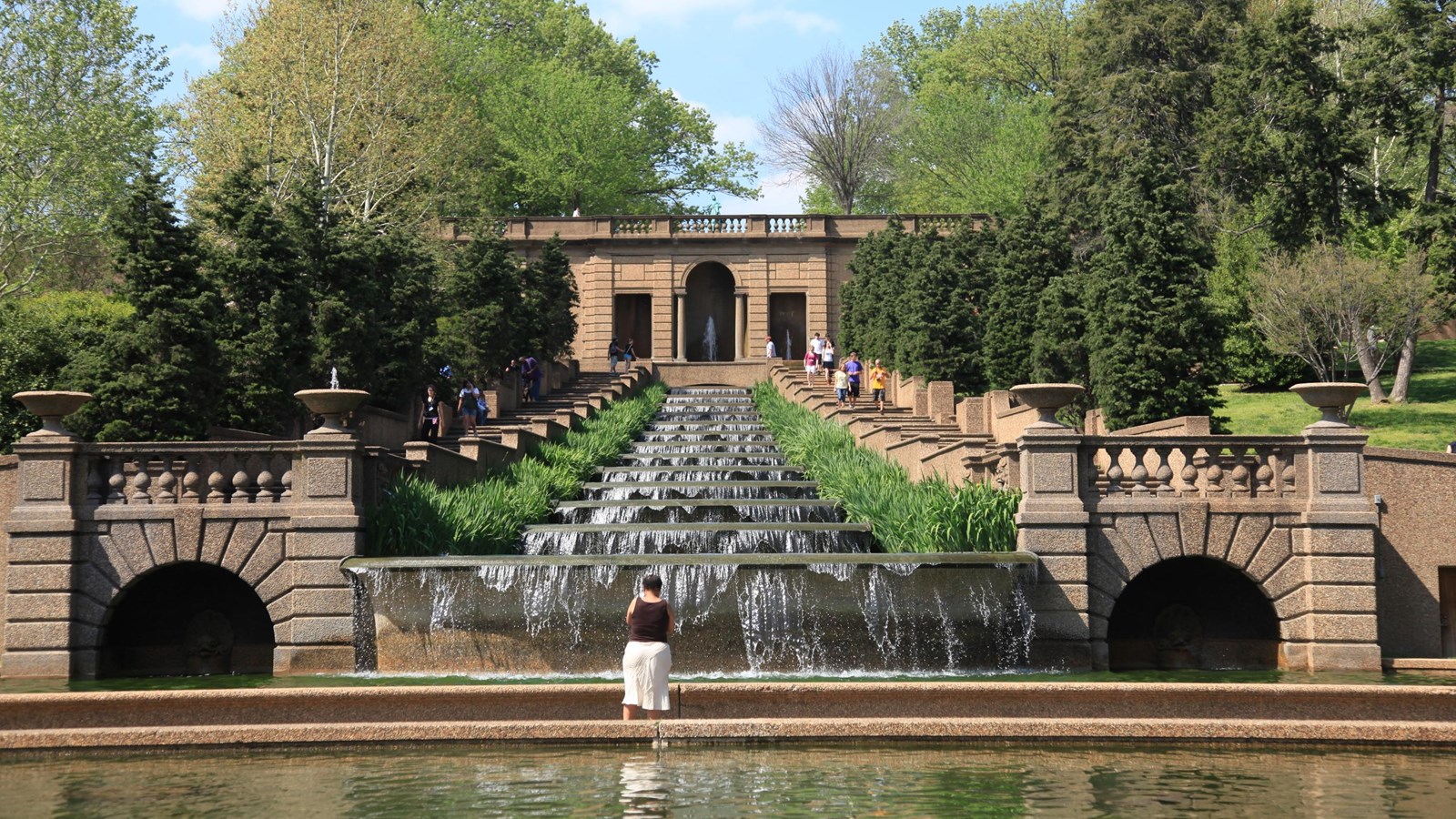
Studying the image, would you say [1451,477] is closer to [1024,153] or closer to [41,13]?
[41,13]

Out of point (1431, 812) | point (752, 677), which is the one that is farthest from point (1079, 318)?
point (1431, 812)

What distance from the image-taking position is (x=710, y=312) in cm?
6950

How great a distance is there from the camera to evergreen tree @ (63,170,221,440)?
81.3 ft

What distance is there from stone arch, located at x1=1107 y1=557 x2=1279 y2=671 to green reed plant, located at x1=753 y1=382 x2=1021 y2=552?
2165 mm

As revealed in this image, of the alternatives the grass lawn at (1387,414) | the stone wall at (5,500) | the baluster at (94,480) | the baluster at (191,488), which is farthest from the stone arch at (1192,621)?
the stone wall at (5,500)

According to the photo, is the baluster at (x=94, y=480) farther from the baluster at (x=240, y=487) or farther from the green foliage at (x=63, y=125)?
the green foliage at (x=63, y=125)

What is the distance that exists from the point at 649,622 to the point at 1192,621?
10140 millimetres

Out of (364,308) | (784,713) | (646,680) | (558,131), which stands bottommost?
(784,713)

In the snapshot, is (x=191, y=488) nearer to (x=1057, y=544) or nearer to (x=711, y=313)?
(x=1057, y=544)

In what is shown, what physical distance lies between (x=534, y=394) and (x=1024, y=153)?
34.2m

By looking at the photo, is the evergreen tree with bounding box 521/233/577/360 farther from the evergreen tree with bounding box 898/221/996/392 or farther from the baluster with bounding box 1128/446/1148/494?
the baluster with bounding box 1128/446/1148/494

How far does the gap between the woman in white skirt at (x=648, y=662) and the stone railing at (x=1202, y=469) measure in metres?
8.30

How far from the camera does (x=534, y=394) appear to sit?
43875 mm

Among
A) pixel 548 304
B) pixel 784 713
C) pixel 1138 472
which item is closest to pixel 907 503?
pixel 1138 472
